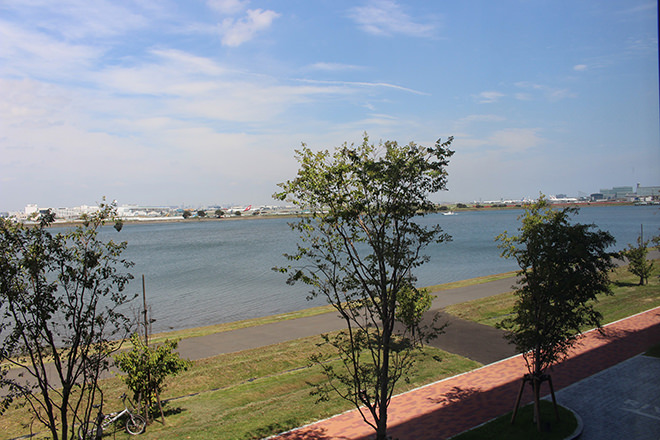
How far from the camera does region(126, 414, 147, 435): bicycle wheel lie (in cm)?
1141

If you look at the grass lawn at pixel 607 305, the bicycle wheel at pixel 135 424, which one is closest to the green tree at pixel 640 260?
the grass lawn at pixel 607 305

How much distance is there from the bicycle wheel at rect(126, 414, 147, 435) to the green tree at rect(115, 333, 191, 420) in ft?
0.78

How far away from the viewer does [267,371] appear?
607 inches

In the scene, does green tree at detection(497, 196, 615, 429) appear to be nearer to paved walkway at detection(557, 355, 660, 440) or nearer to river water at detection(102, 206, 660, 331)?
paved walkway at detection(557, 355, 660, 440)

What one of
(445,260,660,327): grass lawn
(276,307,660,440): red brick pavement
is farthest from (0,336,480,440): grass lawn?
(445,260,660,327): grass lawn

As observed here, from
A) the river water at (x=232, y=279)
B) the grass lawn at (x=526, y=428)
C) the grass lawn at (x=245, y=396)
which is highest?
the grass lawn at (x=526, y=428)

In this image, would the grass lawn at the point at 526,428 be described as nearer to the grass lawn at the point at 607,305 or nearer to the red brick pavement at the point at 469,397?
the red brick pavement at the point at 469,397

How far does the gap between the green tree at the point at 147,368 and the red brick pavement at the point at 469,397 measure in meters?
3.54

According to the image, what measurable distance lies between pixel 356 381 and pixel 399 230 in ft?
9.49

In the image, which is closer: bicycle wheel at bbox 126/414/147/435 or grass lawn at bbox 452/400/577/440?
grass lawn at bbox 452/400/577/440

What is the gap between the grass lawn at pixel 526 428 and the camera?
10031mm

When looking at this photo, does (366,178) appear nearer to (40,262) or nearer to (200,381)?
(40,262)

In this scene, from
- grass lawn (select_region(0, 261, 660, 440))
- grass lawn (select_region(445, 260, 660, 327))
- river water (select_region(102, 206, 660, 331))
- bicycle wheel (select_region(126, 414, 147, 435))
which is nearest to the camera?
grass lawn (select_region(0, 261, 660, 440))

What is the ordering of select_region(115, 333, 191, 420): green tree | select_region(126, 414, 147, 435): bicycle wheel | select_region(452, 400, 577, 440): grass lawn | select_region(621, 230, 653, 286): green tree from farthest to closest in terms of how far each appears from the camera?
select_region(621, 230, 653, 286): green tree
select_region(115, 333, 191, 420): green tree
select_region(126, 414, 147, 435): bicycle wheel
select_region(452, 400, 577, 440): grass lawn
